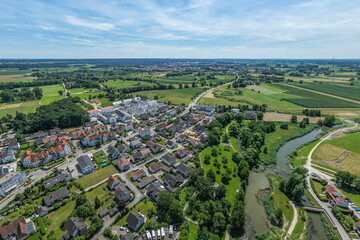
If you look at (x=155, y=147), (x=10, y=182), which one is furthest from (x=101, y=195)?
(x=10, y=182)

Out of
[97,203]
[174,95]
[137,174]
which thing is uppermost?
[174,95]

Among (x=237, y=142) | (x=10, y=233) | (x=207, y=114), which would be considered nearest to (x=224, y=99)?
(x=207, y=114)

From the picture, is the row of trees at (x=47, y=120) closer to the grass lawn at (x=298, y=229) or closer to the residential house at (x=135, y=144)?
the residential house at (x=135, y=144)

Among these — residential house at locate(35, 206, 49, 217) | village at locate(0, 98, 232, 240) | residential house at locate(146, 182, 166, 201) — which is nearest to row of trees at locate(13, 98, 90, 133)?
village at locate(0, 98, 232, 240)

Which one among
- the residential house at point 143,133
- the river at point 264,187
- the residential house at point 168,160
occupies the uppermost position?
the residential house at point 143,133

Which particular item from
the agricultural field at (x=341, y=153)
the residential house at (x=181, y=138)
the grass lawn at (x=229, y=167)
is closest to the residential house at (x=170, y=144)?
the residential house at (x=181, y=138)

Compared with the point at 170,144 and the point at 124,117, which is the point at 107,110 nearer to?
the point at 124,117

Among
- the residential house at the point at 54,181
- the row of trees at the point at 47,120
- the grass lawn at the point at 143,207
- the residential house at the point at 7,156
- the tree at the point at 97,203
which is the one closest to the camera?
the grass lawn at the point at 143,207
